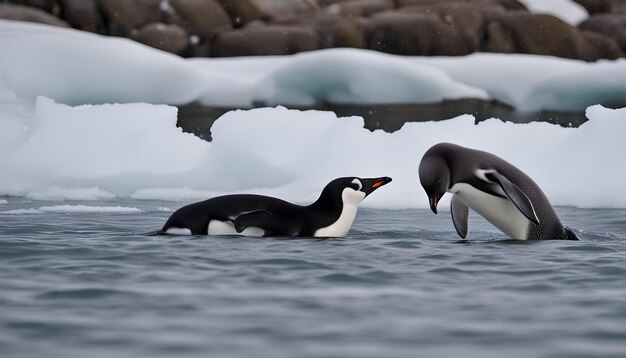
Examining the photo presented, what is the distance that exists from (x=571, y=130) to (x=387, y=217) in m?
3.35

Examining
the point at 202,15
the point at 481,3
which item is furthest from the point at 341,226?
the point at 481,3

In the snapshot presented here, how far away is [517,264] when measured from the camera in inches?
245

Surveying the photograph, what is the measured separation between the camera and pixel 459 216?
824 cm

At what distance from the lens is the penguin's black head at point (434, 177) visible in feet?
24.6

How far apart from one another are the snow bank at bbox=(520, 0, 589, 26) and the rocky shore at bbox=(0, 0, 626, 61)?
6.14 feet

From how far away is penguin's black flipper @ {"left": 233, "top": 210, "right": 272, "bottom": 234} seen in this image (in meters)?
7.68

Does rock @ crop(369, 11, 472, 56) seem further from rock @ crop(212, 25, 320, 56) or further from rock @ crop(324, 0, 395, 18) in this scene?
rock @ crop(324, 0, 395, 18)

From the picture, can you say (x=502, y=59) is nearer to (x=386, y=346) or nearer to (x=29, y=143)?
(x=29, y=143)

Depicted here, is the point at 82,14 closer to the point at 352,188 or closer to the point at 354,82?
the point at 354,82

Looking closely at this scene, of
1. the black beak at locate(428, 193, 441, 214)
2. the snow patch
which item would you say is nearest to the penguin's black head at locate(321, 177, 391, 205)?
the black beak at locate(428, 193, 441, 214)

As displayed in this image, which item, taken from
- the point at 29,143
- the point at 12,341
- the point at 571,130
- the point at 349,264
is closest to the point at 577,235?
the point at 349,264

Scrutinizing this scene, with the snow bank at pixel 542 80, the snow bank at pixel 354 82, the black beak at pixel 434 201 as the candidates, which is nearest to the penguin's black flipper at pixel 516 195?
the black beak at pixel 434 201

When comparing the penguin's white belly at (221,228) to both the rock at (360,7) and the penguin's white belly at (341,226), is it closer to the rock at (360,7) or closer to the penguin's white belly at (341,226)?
the penguin's white belly at (341,226)

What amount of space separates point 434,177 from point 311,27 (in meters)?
15.1
